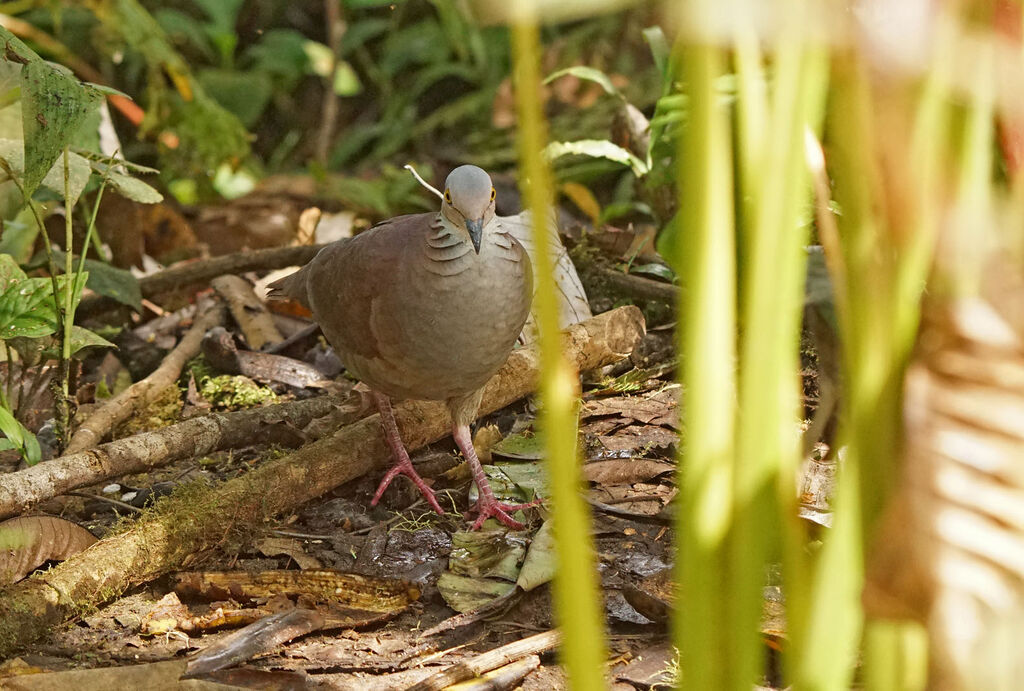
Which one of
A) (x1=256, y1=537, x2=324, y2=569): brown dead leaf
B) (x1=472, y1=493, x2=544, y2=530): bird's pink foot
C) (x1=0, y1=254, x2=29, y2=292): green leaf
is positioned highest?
(x1=0, y1=254, x2=29, y2=292): green leaf

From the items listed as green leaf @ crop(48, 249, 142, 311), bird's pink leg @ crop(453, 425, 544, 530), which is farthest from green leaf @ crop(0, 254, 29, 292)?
bird's pink leg @ crop(453, 425, 544, 530)

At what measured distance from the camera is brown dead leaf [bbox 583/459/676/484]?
2.95 m

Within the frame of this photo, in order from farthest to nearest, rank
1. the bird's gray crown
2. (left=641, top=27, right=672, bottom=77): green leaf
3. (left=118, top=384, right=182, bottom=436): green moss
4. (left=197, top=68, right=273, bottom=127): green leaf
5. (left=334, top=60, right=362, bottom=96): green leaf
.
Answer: (left=334, top=60, right=362, bottom=96): green leaf < (left=197, top=68, right=273, bottom=127): green leaf < (left=641, top=27, right=672, bottom=77): green leaf < (left=118, top=384, right=182, bottom=436): green moss < the bird's gray crown

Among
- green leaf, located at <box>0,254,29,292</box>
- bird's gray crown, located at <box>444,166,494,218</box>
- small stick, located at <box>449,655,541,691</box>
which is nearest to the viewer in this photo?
small stick, located at <box>449,655,541,691</box>

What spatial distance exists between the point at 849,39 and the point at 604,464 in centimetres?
225

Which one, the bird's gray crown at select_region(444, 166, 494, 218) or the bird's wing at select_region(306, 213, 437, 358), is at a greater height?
the bird's gray crown at select_region(444, 166, 494, 218)

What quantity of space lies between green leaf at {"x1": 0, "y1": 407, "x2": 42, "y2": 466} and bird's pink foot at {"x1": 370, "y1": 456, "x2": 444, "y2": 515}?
0.92 m

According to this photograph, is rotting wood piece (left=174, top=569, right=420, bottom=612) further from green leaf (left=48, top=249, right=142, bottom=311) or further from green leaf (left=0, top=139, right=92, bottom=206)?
green leaf (left=48, top=249, right=142, bottom=311)

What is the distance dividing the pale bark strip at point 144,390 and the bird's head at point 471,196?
1251mm

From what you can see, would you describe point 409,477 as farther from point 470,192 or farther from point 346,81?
point 346,81

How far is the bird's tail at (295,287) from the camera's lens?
3.32 metres

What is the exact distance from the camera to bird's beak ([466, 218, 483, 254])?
263cm

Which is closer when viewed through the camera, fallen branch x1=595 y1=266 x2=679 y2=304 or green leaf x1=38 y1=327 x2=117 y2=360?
green leaf x1=38 y1=327 x2=117 y2=360

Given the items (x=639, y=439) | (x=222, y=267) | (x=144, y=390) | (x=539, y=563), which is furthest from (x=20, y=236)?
(x=539, y=563)
